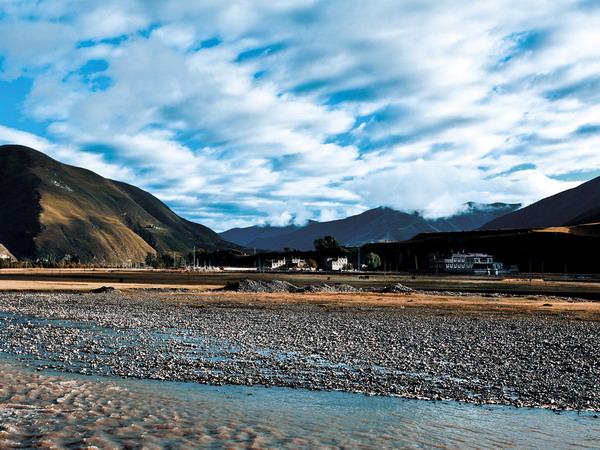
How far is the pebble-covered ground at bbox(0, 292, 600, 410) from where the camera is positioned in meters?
20.9

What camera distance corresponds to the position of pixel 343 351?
28859 millimetres

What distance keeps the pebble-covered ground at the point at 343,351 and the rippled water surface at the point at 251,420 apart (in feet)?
5.47

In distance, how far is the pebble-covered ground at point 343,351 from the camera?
20.9 meters

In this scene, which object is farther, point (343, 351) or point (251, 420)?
point (343, 351)

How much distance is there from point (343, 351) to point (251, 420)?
535 inches

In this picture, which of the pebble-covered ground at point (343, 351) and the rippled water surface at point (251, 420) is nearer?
the rippled water surface at point (251, 420)

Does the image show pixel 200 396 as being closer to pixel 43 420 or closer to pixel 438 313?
pixel 43 420

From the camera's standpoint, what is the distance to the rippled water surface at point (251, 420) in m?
14.0

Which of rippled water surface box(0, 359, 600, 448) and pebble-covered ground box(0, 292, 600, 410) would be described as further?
pebble-covered ground box(0, 292, 600, 410)

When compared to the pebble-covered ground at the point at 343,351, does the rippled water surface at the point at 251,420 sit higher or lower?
higher

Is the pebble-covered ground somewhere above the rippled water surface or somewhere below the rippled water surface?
below

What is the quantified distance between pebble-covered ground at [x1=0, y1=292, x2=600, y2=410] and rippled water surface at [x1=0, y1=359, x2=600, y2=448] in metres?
1.67

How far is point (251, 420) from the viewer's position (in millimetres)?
15977

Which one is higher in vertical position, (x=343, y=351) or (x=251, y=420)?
(x=251, y=420)
